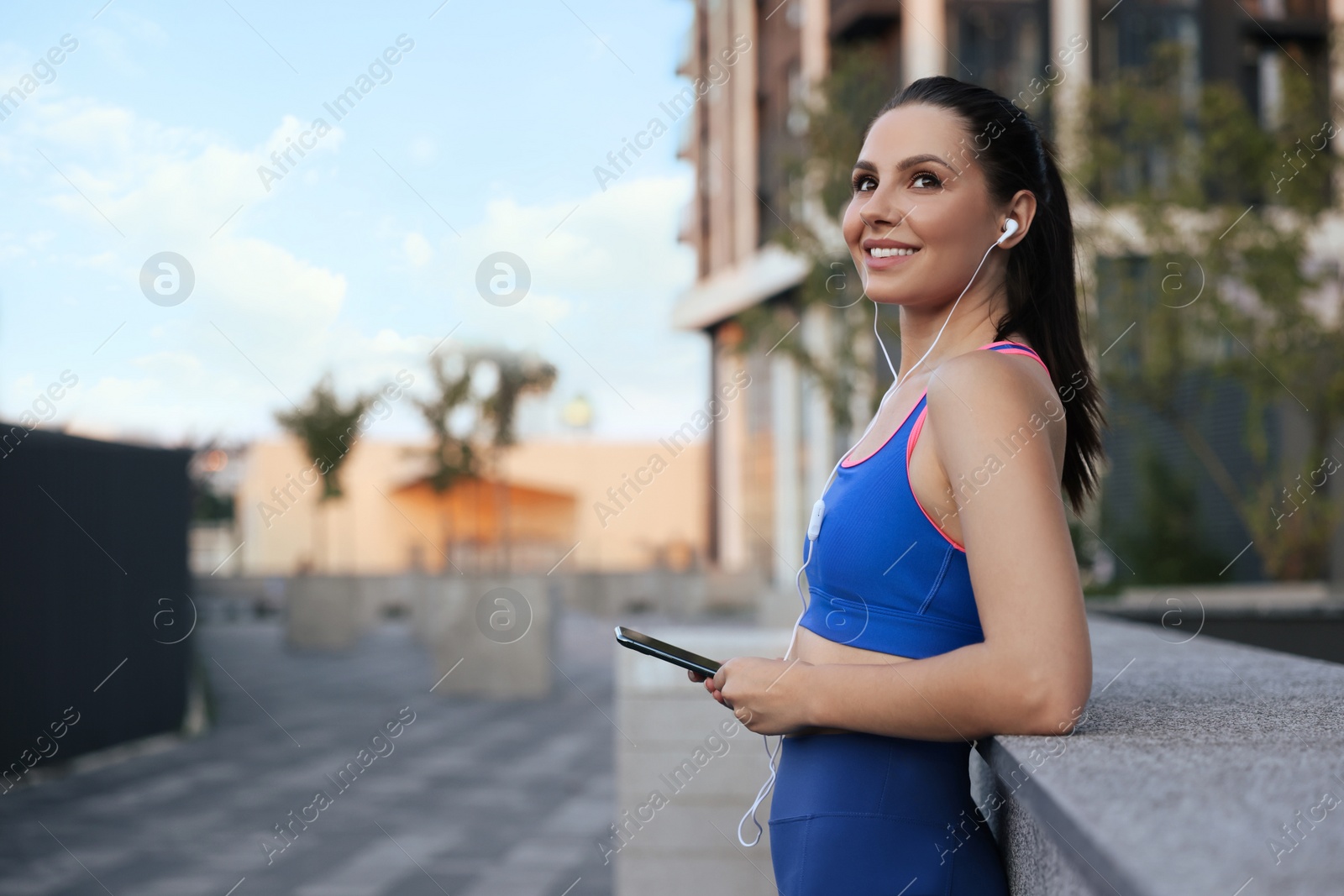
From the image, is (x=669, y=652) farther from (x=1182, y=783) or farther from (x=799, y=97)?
(x=799, y=97)

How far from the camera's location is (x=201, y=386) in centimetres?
486

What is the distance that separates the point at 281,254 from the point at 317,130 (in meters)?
0.76

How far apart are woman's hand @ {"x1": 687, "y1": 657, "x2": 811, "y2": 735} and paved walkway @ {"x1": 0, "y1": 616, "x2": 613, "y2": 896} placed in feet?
15.5

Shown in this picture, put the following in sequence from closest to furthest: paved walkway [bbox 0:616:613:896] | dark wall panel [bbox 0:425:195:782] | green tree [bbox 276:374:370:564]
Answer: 1. paved walkway [bbox 0:616:613:896]
2. dark wall panel [bbox 0:425:195:782]
3. green tree [bbox 276:374:370:564]

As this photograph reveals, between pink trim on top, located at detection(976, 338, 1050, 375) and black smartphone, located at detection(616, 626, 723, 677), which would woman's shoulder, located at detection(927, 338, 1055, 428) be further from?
black smartphone, located at detection(616, 626, 723, 677)

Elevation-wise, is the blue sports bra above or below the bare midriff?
above

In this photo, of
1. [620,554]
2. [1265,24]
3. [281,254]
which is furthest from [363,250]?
[620,554]

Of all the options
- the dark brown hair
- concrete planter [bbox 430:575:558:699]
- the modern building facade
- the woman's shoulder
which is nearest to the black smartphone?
the woman's shoulder

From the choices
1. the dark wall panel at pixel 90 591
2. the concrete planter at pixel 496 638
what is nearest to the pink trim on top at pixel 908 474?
the dark wall panel at pixel 90 591

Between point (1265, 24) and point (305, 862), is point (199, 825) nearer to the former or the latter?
point (305, 862)

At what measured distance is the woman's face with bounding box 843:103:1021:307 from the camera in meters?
1.51

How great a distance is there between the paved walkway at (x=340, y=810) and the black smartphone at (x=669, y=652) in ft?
15.1

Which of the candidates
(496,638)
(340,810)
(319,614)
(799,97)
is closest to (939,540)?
(340,810)

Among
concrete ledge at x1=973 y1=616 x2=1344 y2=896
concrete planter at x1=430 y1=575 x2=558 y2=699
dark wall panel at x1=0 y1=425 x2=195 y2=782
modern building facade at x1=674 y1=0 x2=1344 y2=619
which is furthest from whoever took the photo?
modern building facade at x1=674 y1=0 x2=1344 y2=619
